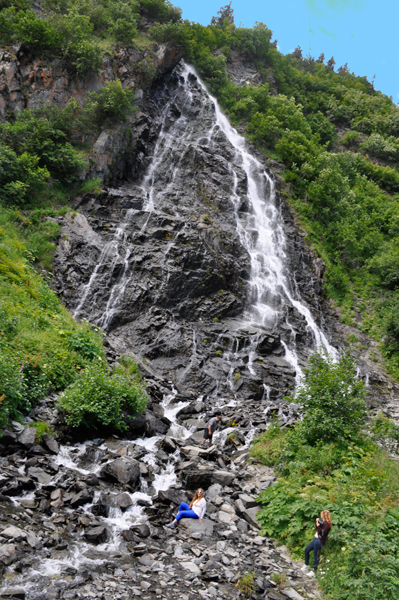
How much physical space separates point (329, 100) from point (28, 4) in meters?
39.6

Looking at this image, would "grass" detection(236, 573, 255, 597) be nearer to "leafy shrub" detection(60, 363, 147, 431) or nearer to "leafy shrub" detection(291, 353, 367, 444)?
"leafy shrub" detection(291, 353, 367, 444)

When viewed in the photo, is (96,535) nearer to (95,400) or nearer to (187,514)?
(187,514)

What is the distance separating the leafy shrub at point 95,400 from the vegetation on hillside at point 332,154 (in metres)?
19.9

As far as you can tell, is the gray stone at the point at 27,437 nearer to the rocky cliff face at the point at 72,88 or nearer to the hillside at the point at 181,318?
the hillside at the point at 181,318

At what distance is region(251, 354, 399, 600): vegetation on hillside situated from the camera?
5.66m

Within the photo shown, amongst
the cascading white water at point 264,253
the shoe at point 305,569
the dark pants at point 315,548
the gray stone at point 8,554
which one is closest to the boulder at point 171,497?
the shoe at point 305,569

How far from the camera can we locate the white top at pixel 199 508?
798 centimetres

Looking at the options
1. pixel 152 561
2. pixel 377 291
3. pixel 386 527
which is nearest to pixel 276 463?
pixel 386 527

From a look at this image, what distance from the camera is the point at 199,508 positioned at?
8.03 meters

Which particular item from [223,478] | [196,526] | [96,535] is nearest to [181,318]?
[223,478]

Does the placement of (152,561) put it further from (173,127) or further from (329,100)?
(329,100)

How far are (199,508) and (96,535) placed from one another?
241 centimetres

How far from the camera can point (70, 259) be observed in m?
20.0

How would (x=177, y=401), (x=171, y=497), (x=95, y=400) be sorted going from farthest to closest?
1. (x=177, y=401)
2. (x=95, y=400)
3. (x=171, y=497)
